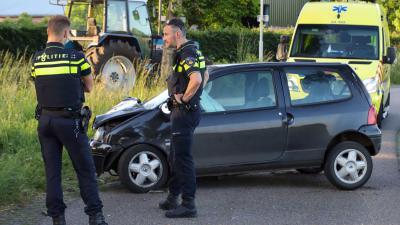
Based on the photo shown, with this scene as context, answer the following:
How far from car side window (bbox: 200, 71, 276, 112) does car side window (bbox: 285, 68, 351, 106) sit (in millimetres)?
299

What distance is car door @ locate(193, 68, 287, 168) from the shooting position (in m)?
7.88

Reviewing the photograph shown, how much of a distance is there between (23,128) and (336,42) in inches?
273

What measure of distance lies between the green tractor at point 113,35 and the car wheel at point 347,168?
857cm

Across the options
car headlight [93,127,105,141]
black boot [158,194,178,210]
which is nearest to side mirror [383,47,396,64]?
car headlight [93,127,105,141]

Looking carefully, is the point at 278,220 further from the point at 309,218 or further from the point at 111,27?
the point at 111,27

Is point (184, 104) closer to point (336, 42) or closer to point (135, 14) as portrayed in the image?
point (336, 42)

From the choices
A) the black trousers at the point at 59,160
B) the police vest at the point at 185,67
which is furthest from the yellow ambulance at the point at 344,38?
the black trousers at the point at 59,160

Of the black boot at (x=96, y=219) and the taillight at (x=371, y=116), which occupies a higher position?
the taillight at (x=371, y=116)

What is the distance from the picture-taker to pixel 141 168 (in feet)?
25.7

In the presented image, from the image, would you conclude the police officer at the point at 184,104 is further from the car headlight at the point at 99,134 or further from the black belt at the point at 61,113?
the car headlight at the point at 99,134

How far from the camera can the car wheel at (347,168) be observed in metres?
8.13

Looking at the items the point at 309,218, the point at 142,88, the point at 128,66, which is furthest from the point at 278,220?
the point at 128,66

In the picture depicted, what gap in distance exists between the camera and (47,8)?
43.2 m

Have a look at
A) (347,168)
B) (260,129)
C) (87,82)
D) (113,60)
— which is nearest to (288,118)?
(260,129)
